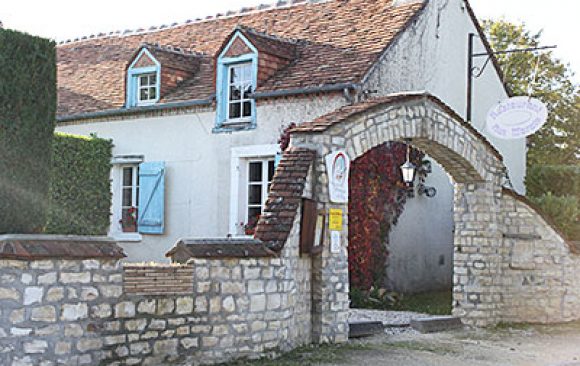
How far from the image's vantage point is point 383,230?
15.4 m

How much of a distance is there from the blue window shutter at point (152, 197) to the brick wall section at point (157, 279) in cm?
916

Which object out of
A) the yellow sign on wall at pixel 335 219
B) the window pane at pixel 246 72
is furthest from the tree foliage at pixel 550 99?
the yellow sign on wall at pixel 335 219

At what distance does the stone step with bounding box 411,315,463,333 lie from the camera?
1158cm

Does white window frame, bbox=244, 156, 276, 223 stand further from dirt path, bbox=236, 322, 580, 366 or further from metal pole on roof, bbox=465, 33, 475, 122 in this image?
dirt path, bbox=236, 322, 580, 366

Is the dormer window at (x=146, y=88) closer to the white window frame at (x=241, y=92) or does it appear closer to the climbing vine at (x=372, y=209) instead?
the white window frame at (x=241, y=92)

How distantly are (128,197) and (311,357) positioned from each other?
10.1 metres

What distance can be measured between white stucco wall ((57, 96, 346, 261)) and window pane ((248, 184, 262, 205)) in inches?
18.1

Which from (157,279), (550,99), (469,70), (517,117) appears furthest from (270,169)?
(550,99)

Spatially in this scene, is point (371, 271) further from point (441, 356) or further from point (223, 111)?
point (441, 356)

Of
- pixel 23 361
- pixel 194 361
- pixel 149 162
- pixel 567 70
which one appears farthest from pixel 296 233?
pixel 567 70

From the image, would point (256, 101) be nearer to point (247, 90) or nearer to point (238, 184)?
point (247, 90)

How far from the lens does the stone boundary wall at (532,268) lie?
12.8 metres

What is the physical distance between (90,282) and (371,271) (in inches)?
327

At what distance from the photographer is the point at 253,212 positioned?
16.0m
